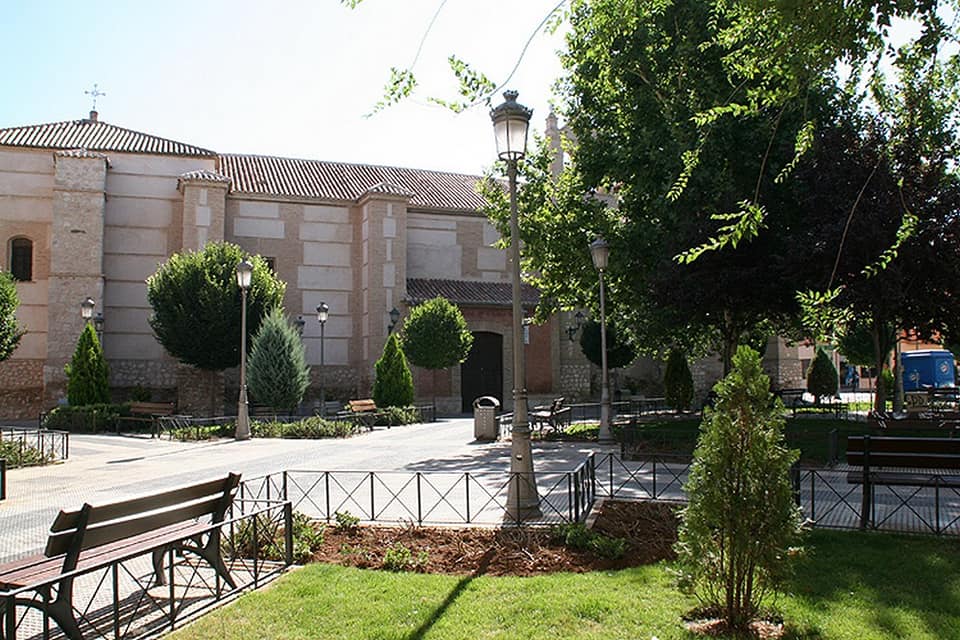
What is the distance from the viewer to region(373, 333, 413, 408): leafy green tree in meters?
25.0

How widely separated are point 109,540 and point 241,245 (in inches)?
1076

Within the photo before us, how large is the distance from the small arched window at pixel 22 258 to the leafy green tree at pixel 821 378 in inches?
1281

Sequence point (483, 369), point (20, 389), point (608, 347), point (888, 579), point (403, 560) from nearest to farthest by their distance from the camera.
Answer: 1. point (888, 579)
2. point (403, 560)
3. point (20, 389)
4. point (608, 347)
5. point (483, 369)

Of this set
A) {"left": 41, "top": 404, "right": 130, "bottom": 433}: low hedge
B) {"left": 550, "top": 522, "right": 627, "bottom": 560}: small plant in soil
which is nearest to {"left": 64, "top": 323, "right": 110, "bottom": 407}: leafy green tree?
{"left": 41, "top": 404, "right": 130, "bottom": 433}: low hedge

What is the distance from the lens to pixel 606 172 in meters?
18.9

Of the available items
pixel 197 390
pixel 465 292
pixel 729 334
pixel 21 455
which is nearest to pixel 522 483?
pixel 21 455

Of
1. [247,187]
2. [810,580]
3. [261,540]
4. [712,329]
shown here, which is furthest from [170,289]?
[810,580]

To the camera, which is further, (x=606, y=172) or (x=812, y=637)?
(x=606, y=172)

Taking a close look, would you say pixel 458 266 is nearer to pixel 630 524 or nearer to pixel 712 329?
pixel 712 329

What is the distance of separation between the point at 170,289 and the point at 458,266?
12790 mm

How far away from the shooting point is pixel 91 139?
30438mm

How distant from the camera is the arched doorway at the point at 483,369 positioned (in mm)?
31719

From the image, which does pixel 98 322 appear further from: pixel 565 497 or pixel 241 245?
pixel 565 497

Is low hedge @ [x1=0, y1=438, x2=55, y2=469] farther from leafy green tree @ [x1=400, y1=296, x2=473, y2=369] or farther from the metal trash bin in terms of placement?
leafy green tree @ [x1=400, y1=296, x2=473, y2=369]
